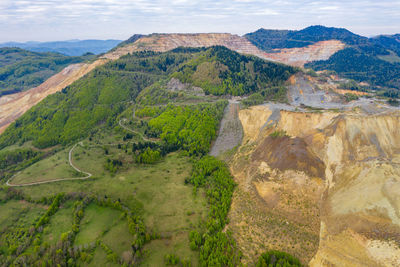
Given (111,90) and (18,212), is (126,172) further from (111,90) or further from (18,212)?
(111,90)

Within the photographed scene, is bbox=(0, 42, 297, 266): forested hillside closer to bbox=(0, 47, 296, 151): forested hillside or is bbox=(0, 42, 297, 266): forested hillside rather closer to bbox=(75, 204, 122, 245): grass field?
bbox=(75, 204, 122, 245): grass field

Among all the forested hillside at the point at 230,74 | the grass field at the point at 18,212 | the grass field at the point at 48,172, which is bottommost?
the grass field at the point at 18,212

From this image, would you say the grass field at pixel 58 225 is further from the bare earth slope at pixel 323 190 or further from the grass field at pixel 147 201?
the bare earth slope at pixel 323 190

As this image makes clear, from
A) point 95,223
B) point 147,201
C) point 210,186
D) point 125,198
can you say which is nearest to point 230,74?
point 210,186

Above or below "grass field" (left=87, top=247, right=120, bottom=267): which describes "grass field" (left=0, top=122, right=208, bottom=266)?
above

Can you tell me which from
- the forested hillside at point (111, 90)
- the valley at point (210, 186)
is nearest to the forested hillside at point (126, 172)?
the valley at point (210, 186)

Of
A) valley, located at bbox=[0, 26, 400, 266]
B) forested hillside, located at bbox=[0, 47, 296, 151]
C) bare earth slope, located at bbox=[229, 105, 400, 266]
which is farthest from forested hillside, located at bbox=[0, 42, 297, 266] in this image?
bare earth slope, located at bbox=[229, 105, 400, 266]

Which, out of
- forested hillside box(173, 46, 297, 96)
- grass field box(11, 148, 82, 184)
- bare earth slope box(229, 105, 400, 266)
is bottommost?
grass field box(11, 148, 82, 184)

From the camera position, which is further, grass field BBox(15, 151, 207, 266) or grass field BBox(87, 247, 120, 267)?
grass field BBox(15, 151, 207, 266)

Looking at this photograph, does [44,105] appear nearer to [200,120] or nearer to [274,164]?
[200,120]
